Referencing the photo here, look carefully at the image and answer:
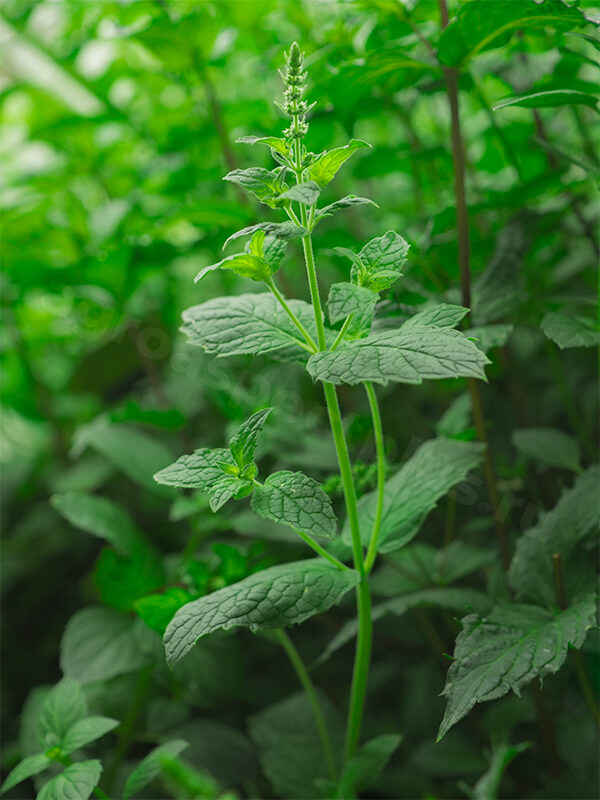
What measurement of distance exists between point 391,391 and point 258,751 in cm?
60

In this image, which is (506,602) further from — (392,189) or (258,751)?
(392,189)

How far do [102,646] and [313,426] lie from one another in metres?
0.41

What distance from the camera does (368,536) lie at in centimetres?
63

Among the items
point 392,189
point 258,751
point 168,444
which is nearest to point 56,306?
point 168,444

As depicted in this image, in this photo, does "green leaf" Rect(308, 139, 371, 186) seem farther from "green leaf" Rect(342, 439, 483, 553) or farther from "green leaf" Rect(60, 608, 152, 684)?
"green leaf" Rect(60, 608, 152, 684)

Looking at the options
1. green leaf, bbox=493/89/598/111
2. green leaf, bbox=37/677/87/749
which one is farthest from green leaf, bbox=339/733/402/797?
green leaf, bbox=493/89/598/111

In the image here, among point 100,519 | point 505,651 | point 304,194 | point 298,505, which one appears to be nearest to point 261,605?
point 298,505

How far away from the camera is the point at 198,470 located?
0.50 metres

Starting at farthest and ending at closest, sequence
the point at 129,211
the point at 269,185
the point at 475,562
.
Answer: the point at 129,211 < the point at 475,562 < the point at 269,185

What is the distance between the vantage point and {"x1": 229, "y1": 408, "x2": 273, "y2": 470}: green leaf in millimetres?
487

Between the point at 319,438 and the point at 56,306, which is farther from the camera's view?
the point at 56,306

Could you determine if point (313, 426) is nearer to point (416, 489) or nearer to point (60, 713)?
point (416, 489)

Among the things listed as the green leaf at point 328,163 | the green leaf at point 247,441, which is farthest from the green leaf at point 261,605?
the green leaf at point 328,163

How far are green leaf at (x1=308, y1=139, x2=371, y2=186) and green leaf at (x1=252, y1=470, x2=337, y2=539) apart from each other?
23 cm
